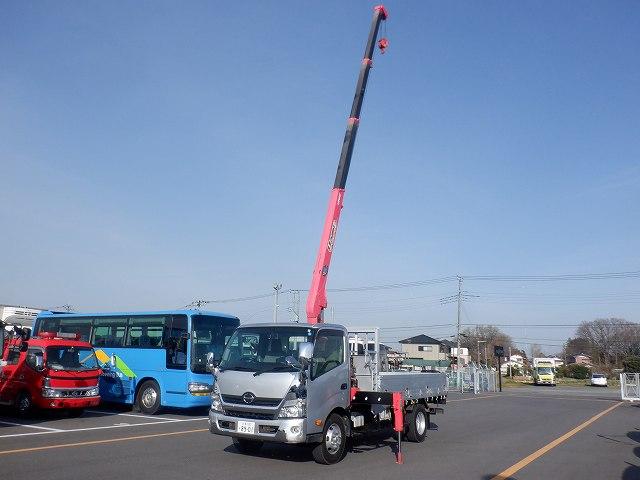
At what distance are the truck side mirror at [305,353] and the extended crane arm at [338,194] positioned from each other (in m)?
4.64

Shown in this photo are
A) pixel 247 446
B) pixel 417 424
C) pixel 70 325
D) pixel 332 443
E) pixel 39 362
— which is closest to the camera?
pixel 332 443

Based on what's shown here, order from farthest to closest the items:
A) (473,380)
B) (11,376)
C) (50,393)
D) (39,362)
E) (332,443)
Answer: (473,380) → (11,376) → (39,362) → (50,393) → (332,443)

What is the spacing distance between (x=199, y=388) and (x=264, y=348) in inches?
285

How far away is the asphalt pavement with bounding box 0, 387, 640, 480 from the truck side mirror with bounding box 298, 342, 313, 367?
1.67 metres

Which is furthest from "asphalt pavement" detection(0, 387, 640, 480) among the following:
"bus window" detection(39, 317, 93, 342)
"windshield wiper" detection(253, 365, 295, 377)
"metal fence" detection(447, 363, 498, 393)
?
"metal fence" detection(447, 363, 498, 393)

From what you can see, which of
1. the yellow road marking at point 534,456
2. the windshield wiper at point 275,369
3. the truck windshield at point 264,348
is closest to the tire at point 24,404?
the truck windshield at point 264,348

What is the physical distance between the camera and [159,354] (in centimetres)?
1677

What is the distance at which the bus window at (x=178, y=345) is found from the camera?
16.3 metres

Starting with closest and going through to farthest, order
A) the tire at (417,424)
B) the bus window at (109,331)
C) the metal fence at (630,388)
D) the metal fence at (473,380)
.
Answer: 1. the tire at (417,424)
2. the bus window at (109,331)
3. the metal fence at (630,388)
4. the metal fence at (473,380)

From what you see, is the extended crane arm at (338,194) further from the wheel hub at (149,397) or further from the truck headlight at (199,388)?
the wheel hub at (149,397)

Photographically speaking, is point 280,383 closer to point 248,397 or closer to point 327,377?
point 248,397

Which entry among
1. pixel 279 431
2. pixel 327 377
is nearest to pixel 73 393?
pixel 279 431

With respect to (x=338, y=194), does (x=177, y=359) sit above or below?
below

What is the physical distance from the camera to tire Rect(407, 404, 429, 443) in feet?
40.3
